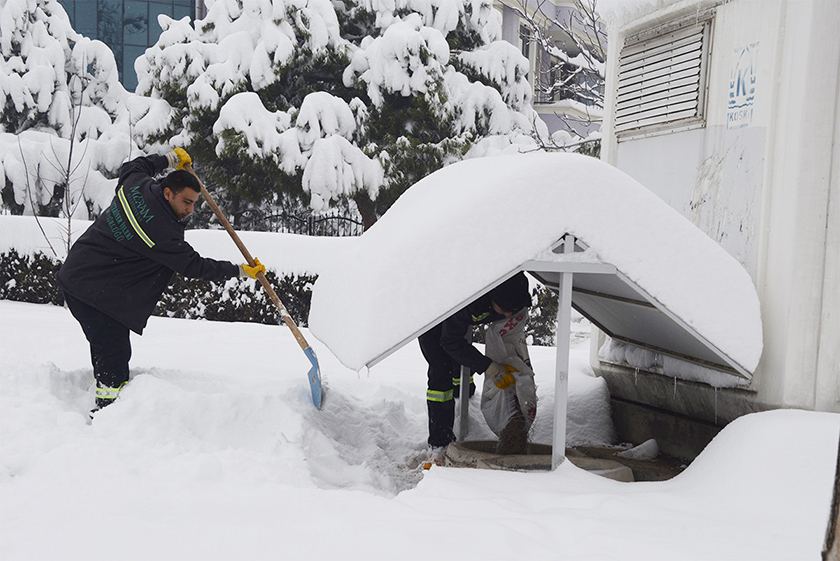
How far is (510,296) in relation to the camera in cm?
490

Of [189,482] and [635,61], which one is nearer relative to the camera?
[189,482]

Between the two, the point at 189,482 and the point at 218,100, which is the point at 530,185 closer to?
the point at 189,482

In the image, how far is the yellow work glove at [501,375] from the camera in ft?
16.1

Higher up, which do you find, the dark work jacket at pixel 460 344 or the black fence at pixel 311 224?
the black fence at pixel 311 224

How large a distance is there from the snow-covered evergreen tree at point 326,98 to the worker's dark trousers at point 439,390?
728 centimetres

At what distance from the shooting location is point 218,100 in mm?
12547

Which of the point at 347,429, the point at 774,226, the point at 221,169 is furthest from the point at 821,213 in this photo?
the point at 221,169

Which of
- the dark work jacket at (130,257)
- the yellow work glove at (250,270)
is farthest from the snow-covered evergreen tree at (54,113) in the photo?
the dark work jacket at (130,257)

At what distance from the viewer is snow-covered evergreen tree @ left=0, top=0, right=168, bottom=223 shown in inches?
551

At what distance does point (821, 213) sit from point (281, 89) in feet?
34.0

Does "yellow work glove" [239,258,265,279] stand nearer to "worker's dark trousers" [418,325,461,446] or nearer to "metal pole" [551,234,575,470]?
"worker's dark trousers" [418,325,461,446]

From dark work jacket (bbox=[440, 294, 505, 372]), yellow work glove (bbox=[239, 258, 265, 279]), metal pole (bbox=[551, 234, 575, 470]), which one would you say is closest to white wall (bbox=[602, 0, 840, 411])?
metal pole (bbox=[551, 234, 575, 470])

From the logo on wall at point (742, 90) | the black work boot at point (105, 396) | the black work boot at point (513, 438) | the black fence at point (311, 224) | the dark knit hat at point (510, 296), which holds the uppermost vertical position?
the logo on wall at point (742, 90)

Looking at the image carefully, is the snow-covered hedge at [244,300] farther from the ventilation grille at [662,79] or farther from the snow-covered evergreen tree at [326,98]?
the ventilation grille at [662,79]
